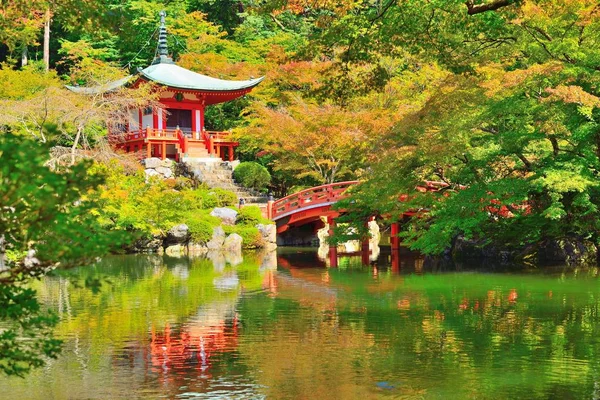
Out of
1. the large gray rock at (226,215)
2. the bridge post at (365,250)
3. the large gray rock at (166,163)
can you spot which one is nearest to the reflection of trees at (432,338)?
the bridge post at (365,250)

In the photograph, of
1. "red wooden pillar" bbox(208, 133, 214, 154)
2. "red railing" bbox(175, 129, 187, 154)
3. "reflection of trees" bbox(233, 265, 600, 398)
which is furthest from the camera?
"red wooden pillar" bbox(208, 133, 214, 154)

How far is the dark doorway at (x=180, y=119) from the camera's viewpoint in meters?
31.7

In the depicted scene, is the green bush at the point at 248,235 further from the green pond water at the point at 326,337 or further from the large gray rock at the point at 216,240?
the green pond water at the point at 326,337

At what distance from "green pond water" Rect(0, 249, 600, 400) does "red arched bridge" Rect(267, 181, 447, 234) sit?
21.3 ft

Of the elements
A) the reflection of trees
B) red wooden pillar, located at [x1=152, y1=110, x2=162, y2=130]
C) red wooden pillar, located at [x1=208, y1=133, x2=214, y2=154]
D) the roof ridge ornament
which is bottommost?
the reflection of trees

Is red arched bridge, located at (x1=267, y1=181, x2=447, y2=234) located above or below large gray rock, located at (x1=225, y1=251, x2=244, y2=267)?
above

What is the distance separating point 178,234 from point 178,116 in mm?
8869

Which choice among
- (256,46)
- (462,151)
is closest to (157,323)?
(462,151)

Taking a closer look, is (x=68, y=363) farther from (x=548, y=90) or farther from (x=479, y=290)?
(x=548, y=90)

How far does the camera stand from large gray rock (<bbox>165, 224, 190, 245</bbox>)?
24078 millimetres

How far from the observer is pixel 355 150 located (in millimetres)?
25406

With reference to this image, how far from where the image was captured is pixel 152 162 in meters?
29.0

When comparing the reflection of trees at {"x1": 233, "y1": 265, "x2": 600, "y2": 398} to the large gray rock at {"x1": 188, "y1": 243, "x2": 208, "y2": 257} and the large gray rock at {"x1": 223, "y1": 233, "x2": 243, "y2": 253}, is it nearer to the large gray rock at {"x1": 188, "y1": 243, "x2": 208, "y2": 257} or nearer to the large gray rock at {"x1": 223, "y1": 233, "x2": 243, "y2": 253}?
the large gray rock at {"x1": 188, "y1": 243, "x2": 208, "y2": 257}

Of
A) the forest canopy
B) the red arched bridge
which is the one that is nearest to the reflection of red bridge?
the forest canopy
